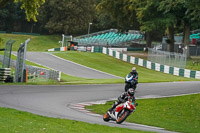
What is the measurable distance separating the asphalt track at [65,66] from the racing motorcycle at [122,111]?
82.7 ft

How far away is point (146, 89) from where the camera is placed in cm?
2864

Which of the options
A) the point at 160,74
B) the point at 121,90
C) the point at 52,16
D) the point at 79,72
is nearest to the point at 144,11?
the point at 160,74

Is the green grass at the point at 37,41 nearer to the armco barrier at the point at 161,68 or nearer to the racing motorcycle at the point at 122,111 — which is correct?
the armco barrier at the point at 161,68

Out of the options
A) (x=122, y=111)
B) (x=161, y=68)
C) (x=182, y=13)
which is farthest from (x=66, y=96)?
(x=182, y=13)

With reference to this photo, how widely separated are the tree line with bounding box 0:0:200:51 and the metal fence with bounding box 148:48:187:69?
18.6 ft

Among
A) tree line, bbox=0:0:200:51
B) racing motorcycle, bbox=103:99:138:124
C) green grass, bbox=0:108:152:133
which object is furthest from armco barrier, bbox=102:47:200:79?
green grass, bbox=0:108:152:133

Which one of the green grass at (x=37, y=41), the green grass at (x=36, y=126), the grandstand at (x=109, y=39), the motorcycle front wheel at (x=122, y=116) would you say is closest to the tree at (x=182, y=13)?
the grandstand at (x=109, y=39)

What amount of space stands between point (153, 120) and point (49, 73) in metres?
15.4

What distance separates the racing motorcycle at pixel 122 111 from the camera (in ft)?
50.7

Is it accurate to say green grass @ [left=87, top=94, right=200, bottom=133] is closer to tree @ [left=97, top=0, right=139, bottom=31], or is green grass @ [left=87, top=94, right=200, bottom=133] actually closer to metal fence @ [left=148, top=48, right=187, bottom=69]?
metal fence @ [left=148, top=48, right=187, bottom=69]

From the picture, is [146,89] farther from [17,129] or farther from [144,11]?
[144,11]

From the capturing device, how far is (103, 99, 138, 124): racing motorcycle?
15445mm

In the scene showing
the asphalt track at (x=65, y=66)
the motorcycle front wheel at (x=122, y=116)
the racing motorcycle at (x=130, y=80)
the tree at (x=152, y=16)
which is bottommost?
the asphalt track at (x=65, y=66)

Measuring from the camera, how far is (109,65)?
5206cm
